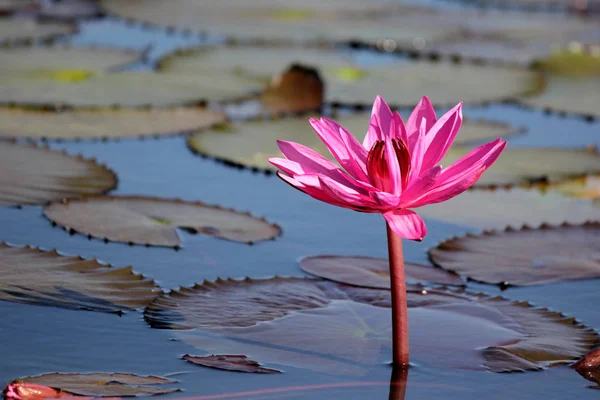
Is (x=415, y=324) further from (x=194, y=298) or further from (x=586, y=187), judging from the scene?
(x=586, y=187)

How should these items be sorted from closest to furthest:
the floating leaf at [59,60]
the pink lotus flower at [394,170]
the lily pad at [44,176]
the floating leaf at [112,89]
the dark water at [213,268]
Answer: the pink lotus flower at [394,170], the dark water at [213,268], the lily pad at [44,176], the floating leaf at [112,89], the floating leaf at [59,60]

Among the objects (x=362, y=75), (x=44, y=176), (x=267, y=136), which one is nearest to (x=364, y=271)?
(x=44, y=176)

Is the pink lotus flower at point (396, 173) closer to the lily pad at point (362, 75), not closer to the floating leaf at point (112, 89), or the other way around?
the floating leaf at point (112, 89)

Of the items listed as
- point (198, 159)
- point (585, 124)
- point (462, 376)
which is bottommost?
point (462, 376)


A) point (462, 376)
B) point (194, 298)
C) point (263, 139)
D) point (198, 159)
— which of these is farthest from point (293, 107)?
point (462, 376)

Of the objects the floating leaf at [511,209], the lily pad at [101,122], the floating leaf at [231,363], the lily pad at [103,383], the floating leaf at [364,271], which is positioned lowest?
the lily pad at [103,383]

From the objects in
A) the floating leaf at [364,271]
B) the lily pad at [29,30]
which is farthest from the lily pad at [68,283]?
the lily pad at [29,30]
